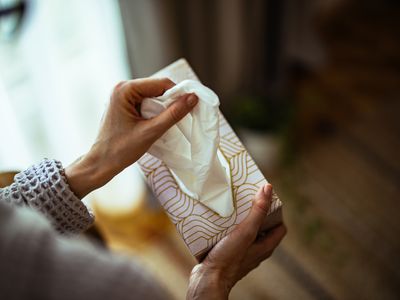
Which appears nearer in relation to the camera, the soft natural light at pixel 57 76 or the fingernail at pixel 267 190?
the fingernail at pixel 267 190

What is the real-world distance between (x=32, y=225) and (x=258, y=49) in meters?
1.53

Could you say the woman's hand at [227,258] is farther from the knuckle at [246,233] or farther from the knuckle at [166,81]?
the knuckle at [166,81]

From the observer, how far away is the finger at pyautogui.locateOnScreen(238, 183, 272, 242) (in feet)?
2.25

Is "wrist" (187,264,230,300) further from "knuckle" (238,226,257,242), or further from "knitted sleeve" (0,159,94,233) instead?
"knitted sleeve" (0,159,94,233)

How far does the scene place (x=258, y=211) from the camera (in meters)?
0.69

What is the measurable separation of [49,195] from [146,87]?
239 millimetres

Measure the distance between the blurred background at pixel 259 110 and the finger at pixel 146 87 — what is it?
11.5 inches

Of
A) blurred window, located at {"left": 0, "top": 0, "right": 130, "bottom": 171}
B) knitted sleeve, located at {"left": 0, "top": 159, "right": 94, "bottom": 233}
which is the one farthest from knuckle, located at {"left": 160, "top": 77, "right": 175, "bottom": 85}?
blurred window, located at {"left": 0, "top": 0, "right": 130, "bottom": 171}

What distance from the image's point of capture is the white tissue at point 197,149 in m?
0.69

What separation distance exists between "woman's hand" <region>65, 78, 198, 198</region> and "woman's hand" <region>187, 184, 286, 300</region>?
0.20 m

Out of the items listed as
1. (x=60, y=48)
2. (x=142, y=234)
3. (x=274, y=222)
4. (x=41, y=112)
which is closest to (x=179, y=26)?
(x=60, y=48)

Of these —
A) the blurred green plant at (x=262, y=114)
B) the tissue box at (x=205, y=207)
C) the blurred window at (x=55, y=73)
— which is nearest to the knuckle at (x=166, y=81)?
the tissue box at (x=205, y=207)

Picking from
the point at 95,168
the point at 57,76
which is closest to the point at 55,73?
the point at 57,76

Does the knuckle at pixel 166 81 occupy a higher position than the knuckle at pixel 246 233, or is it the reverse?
the knuckle at pixel 166 81
